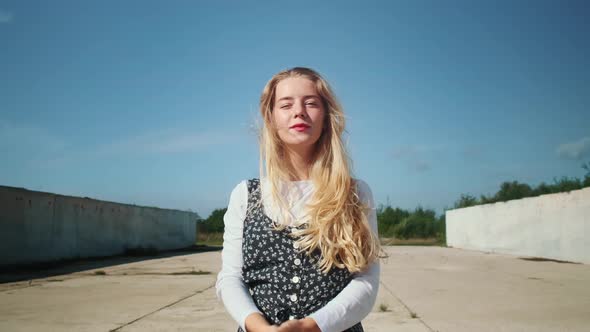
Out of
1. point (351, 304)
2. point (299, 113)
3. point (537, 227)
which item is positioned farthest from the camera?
point (537, 227)

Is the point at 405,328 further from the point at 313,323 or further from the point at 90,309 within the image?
the point at 90,309

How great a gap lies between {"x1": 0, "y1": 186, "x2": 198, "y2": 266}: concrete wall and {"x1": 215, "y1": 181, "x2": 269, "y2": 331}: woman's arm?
27.7 feet

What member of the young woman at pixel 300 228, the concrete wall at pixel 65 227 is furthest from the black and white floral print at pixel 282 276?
the concrete wall at pixel 65 227

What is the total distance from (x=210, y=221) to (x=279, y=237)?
106ft

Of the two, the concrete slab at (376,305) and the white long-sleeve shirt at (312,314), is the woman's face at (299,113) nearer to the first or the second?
the white long-sleeve shirt at (312,314)

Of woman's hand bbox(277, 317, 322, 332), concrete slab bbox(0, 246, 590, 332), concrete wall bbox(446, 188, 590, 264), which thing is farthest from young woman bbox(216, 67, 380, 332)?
concrete wall bbox(446, 188, 590, 264)

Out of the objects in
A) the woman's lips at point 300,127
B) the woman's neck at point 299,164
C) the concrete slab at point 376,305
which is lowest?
the concrete slab at point 376,305

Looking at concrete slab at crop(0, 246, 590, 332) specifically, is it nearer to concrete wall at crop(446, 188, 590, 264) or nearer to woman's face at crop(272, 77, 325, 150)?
woman's face at crop(272, 77, 325, 150)

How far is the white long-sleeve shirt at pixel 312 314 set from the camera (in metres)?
1.38

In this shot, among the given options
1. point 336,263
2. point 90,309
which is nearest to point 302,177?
point 336,263

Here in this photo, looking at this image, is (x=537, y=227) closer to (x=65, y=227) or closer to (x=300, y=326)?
(x=65, y=227)

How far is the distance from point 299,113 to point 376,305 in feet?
11.2

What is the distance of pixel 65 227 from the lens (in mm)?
11094

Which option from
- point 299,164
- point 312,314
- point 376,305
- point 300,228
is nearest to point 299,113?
point 299,164
